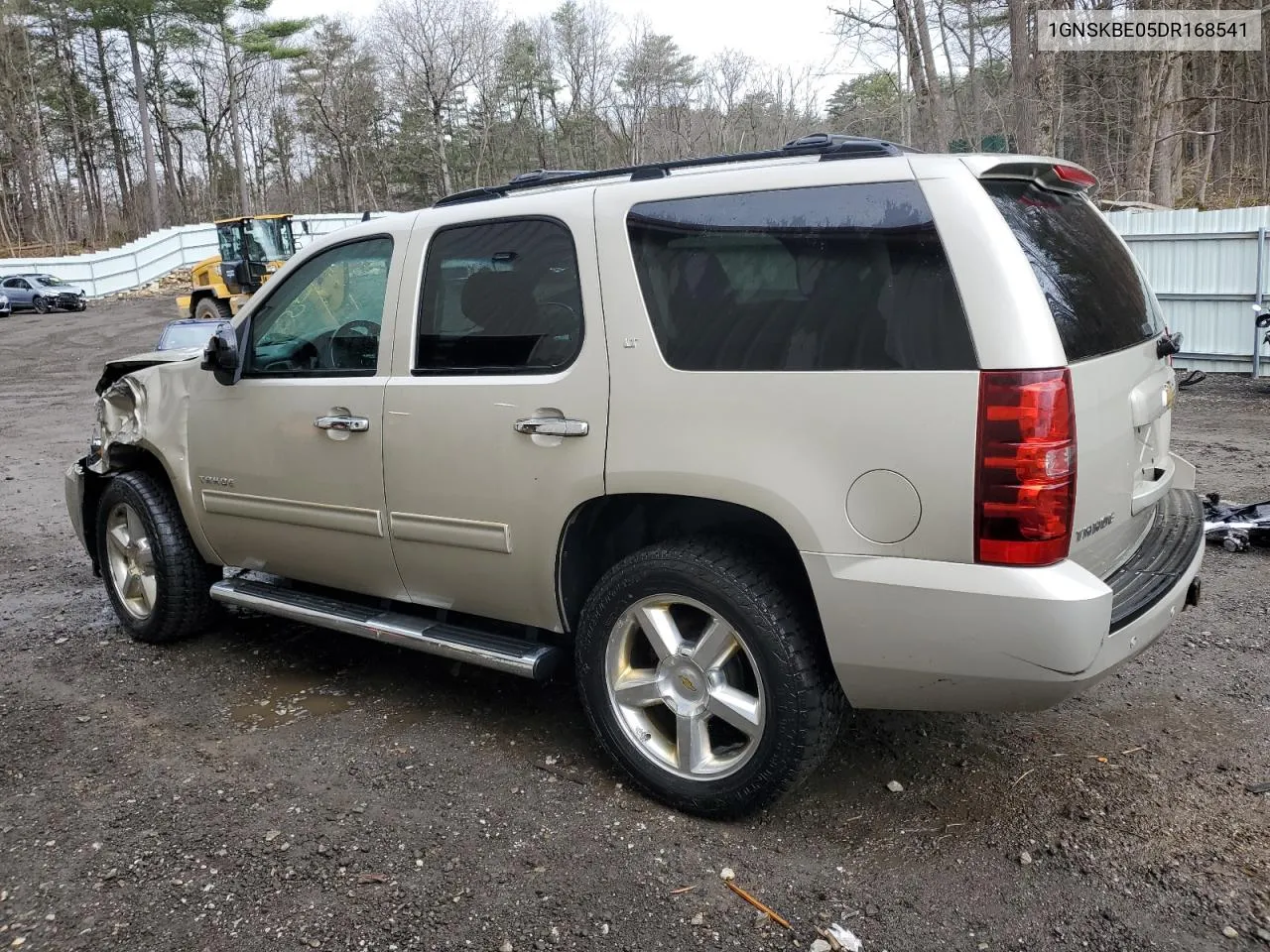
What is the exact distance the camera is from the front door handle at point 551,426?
315 cm

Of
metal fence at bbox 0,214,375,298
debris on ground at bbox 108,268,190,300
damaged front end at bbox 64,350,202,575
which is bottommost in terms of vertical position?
damaged front end at bbox 64,350,202,575

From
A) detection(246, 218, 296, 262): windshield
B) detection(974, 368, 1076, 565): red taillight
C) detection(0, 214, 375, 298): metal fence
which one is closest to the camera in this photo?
detection(974, 368, 1076, 565): red taillight

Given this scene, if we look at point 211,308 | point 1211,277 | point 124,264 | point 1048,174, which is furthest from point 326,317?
point 124,264

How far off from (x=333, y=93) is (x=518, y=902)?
61.5 meters

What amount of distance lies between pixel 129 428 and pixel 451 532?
219cm

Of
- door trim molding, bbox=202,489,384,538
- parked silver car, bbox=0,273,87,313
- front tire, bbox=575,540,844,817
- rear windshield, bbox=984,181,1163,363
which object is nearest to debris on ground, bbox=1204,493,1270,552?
rear windshield, bbox=984,181,1163,363

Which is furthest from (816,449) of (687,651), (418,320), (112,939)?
(112,939)

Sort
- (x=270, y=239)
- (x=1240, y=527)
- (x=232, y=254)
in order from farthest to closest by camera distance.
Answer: (x=270, y=239), (x=232, y=254), (x=1240, y=527)

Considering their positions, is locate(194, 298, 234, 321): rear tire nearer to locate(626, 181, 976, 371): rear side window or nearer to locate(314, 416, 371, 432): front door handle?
locate(314, 416, 371, 432): front door handle

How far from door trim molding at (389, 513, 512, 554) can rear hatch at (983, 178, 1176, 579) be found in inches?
70.1

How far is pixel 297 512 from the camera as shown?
4.04 metres

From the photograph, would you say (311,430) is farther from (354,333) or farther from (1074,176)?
(1074,176)

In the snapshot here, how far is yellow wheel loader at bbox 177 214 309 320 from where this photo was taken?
2600cm

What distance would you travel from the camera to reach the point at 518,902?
2715 mm
